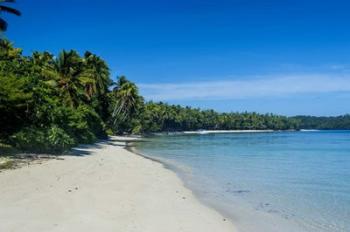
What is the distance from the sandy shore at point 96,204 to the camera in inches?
362

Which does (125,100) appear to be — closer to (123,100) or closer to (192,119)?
(123,100)

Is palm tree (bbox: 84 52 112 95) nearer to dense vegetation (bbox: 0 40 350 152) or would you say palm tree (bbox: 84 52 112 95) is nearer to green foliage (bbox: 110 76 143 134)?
dense vegetation (bbox: 0 40 350 152)

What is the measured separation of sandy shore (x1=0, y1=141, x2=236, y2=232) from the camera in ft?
30.2

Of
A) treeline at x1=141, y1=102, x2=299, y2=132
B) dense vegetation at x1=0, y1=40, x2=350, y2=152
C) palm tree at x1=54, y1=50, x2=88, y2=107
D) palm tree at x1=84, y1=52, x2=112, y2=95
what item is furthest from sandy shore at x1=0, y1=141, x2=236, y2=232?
treeline at x1=141, y1=102, x2=299, y2=132

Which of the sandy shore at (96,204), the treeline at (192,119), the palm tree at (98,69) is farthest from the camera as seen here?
the treeline at (192,119)

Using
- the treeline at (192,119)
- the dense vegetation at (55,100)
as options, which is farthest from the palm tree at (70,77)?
the treeline at (192,119)

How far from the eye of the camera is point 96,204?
11508mm

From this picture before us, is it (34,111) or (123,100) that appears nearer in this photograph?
(34,111)

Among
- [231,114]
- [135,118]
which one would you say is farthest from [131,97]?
[231,114]

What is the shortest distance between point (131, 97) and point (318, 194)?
6552 centimetres

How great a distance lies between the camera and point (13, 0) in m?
25.4

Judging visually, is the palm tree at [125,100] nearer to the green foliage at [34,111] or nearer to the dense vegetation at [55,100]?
the dense vegetation at [55,100]

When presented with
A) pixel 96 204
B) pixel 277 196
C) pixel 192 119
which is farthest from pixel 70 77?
pixel 192 119

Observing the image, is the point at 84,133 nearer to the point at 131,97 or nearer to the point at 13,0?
the point at 13,0
